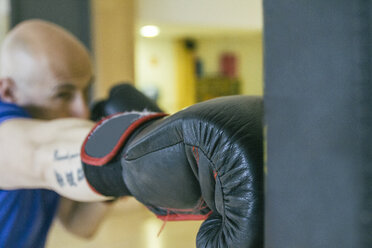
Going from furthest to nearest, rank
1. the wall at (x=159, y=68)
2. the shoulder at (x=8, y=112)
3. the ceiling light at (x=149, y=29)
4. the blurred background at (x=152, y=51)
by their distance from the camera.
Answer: the wall at (x=159, y=68) < the ceiling light at (x=149, y=29) < the blurred background at (x=152, y=51) < the shoulder at (x=8, y=112)

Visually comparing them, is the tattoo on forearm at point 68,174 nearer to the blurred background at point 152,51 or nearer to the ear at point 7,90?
the blurred background at point 152,51

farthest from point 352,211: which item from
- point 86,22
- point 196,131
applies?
point 86,22

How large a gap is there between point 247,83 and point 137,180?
7.04m

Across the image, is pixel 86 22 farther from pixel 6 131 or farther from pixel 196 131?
pixel 196 131

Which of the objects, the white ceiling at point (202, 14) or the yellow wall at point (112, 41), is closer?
the yellow wall at point (112, 41)

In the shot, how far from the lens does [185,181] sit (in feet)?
1.69

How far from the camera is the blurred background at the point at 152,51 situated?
2.58m

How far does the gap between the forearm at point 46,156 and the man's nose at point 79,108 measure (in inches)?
11.1

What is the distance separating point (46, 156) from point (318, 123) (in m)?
0.59

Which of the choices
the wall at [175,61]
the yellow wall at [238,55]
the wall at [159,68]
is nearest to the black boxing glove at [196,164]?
the wall at [175,61]

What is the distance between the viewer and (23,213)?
3.61 ft

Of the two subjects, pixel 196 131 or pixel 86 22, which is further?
pixel 86 22

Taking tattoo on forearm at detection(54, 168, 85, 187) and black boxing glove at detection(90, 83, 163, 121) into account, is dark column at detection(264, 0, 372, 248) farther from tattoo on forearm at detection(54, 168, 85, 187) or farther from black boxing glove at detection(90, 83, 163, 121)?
black boxing glove at detection(90, 83, 163, 121)

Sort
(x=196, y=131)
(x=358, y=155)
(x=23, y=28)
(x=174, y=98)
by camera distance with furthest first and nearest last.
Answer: (x=174, y=98) → (x=23, y=28) → (x=196, y=131) → (x=358, y=155)
